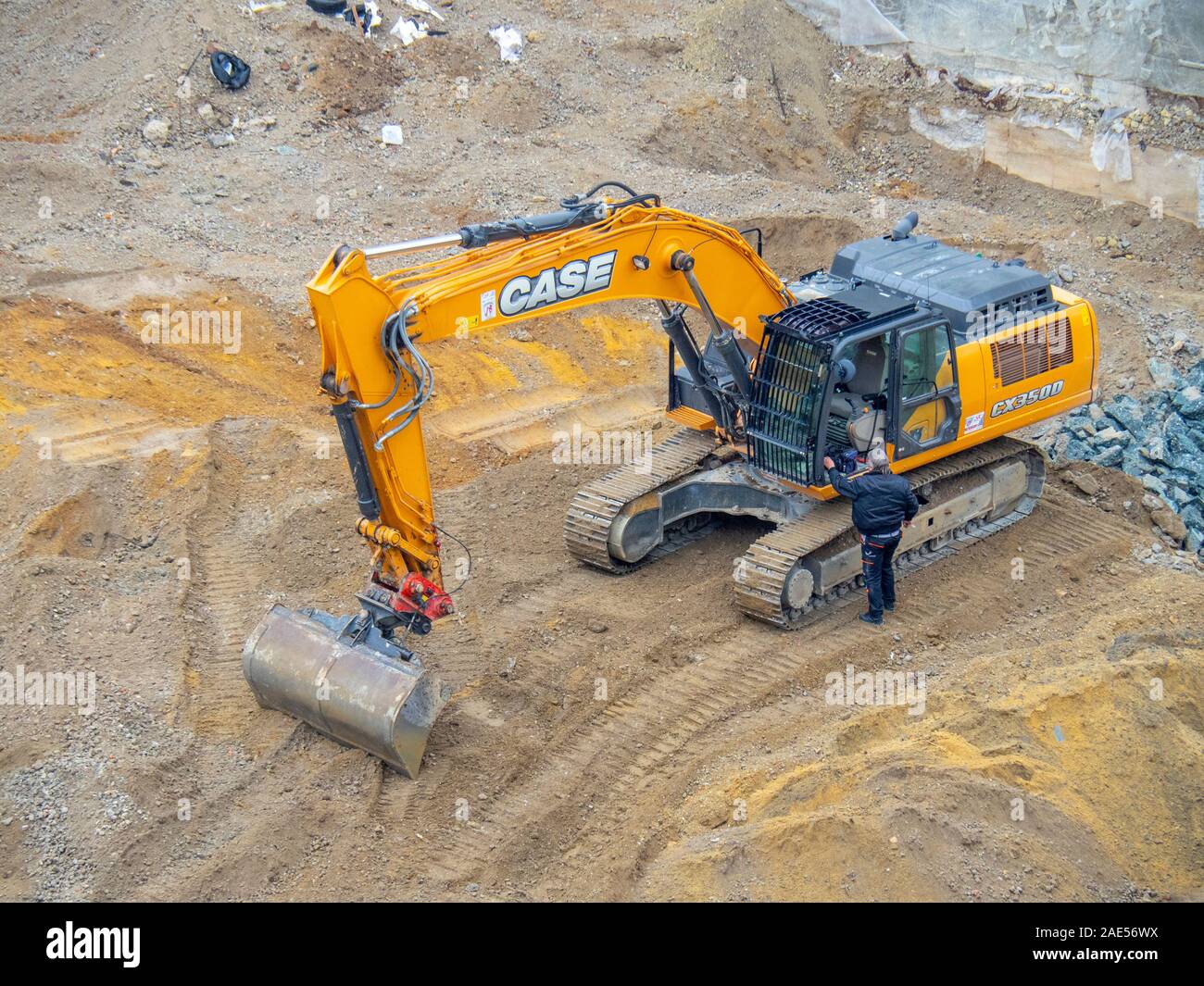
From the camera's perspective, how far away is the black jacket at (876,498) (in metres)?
9.98

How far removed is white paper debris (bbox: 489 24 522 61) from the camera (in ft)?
65.6

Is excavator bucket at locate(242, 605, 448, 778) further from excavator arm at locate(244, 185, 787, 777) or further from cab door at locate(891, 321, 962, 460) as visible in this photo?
cab door at locate(891, 321, 962, 460)

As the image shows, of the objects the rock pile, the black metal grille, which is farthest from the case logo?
the rock pile

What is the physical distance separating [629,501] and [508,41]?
11419 millimetres

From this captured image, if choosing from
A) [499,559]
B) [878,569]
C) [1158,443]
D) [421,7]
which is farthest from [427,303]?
[421,7]

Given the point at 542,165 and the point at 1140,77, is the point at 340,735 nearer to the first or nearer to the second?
the point at 542,165

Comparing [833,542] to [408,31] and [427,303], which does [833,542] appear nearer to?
[427,303]

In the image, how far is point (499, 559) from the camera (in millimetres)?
11211

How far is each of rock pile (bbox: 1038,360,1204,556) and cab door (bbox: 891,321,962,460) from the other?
2405 mm

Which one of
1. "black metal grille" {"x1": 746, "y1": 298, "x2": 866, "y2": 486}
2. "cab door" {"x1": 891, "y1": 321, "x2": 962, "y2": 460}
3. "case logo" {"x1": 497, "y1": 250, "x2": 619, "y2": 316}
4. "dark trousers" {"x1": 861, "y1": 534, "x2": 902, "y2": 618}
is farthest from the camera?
"cab door" {"x1": 891, "y1": 321, "x2": 962, "y2": 460}

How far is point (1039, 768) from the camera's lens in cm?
820

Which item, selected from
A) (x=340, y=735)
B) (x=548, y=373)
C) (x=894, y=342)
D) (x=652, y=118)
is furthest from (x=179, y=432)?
(x=652, y=118)

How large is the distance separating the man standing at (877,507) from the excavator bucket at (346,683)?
10.9ft

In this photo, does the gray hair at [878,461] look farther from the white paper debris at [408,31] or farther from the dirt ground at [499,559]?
the white paper debris at [408,31]
